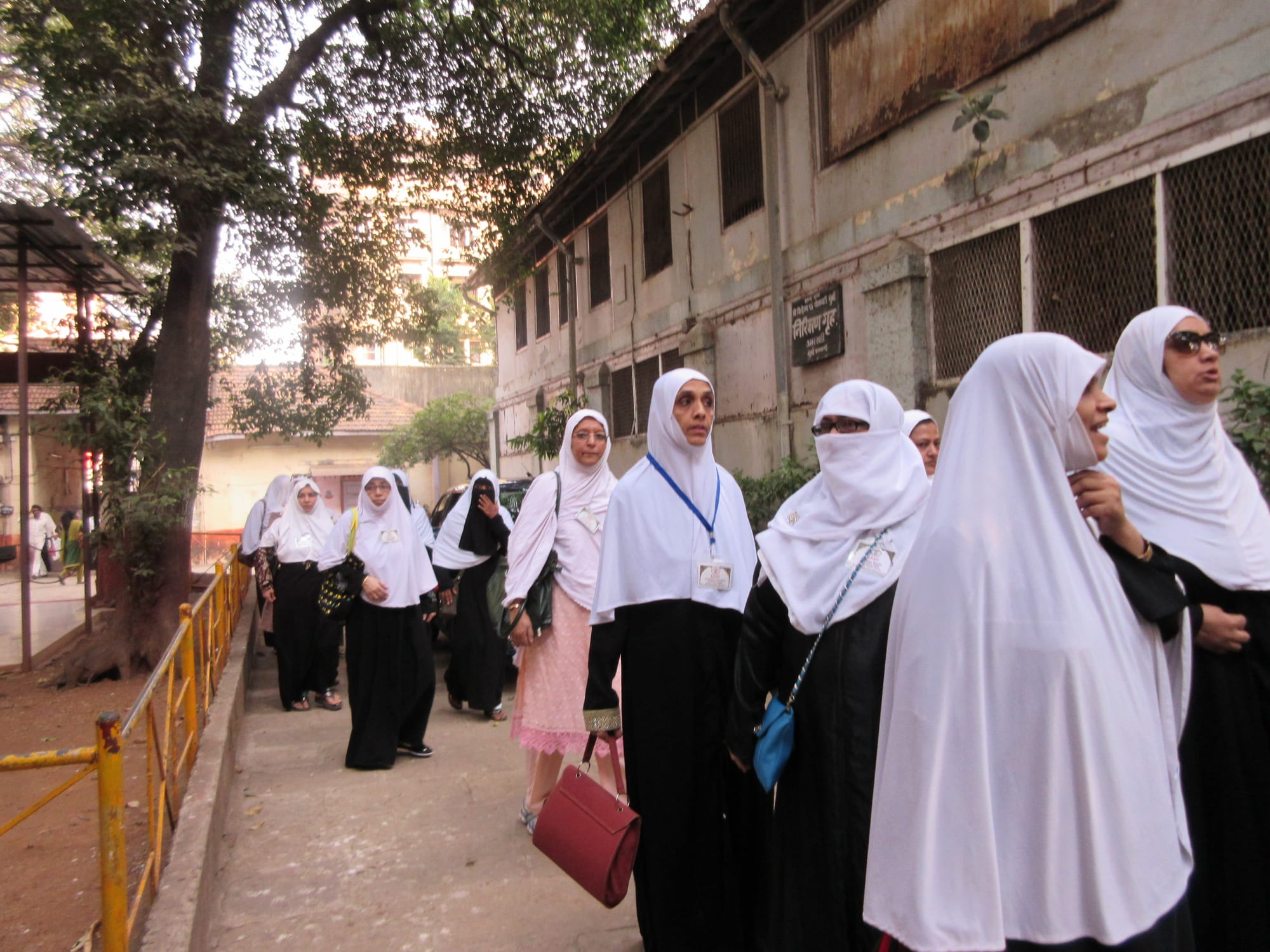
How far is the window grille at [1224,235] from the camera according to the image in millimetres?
5258

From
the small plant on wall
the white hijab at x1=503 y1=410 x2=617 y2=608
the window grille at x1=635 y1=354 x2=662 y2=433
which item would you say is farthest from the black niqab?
the window grille at x1=635 y1=354 x2=662 y2=433

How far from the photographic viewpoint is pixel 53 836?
4805mm

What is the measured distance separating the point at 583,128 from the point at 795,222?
4.24 metres

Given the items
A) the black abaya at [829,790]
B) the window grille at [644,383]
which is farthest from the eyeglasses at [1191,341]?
the window grille at [644,383]

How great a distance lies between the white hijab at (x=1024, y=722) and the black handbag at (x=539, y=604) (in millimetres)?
2783

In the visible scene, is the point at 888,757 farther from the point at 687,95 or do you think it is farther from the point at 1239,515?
the point at 687,95

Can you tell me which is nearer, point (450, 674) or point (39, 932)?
point (39, 932)

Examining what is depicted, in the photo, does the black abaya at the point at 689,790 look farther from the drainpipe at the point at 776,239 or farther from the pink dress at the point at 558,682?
the drainpipe at the point at 776,239

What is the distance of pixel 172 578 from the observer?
904 centimetres

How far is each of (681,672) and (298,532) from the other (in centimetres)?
551

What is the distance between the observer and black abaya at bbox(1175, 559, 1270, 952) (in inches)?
97.9

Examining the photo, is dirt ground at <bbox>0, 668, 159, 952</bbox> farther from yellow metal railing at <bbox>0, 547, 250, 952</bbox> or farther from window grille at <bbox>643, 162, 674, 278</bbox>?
window grille at <bbox>643, 162, 674, 278</bbox>

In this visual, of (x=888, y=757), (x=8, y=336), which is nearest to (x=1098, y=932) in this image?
(x=888, y=757)

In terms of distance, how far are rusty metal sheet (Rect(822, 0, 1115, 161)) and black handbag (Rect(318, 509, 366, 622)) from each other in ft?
17.4
